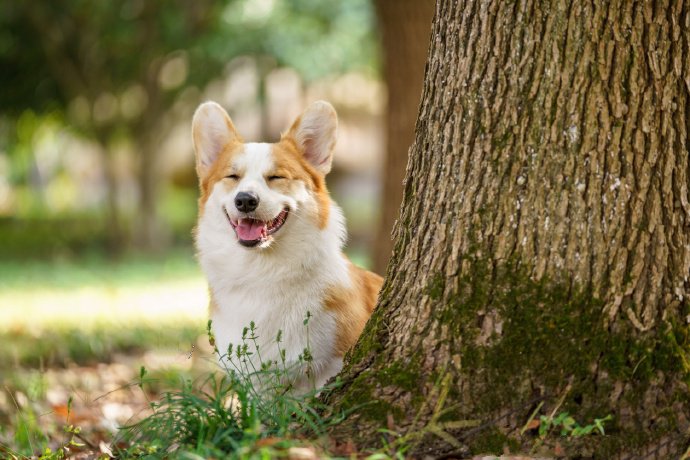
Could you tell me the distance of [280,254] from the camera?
4.19 meters

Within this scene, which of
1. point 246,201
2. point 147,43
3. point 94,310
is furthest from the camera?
point 147,43

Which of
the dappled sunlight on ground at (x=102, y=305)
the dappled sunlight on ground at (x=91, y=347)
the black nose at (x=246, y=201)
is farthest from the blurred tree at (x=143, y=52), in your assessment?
the black nose at (x=246, y=201)

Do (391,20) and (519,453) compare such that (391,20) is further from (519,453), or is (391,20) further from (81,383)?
(519,453)

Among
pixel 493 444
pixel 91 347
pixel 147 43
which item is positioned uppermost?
pixel 147 43

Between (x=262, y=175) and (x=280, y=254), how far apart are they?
1.28 ft

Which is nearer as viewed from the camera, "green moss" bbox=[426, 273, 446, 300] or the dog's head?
"green moss" bbox=[426, 273, 446, 300]

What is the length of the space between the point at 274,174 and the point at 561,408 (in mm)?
1821

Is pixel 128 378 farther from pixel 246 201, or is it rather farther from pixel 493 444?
pixel 493 444

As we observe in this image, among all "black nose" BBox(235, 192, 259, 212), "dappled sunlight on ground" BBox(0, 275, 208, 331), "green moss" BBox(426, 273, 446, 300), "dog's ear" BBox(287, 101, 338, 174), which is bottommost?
"dappled sunlight on ground" BBox(0, 275, 208, 331)

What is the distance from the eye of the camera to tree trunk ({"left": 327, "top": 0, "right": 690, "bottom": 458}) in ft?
10.3

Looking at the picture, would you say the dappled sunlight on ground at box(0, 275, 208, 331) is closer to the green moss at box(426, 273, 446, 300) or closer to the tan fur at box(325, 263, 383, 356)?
the tan fur at box(325, 263, 383, 356)

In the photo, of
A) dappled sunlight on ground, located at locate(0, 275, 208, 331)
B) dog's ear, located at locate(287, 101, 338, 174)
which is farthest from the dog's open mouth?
dappled sunlight on ground, located at locate(0, 275, 208, 331)

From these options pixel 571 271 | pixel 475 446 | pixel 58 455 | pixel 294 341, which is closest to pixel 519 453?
pixel 475 446

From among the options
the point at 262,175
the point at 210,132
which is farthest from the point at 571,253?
the point at 210,132
